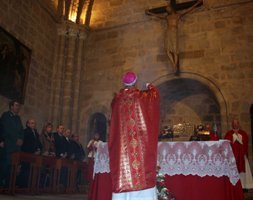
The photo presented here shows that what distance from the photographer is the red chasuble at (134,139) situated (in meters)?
3.95

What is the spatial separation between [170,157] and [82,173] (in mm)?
4830

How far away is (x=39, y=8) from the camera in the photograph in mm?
10805

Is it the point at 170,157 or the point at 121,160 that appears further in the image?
the point at 170,157

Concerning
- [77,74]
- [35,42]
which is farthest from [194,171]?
[77,74]

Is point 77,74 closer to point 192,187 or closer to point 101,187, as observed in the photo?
point 101,187

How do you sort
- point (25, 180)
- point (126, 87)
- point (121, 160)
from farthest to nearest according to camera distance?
point (25, 180), point (126, 87), point (121, 160)

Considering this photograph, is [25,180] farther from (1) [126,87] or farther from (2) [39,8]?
(2) [39,8]

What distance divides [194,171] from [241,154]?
3.72 metres

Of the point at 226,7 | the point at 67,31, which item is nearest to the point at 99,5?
the point at 67,31

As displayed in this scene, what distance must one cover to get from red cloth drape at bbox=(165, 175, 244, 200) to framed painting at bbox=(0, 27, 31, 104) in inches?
223

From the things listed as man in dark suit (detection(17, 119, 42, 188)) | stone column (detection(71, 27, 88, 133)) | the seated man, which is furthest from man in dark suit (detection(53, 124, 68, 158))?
the seated man

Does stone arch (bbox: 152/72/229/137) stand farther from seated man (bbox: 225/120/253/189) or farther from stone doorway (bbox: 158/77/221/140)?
seated man (bbox: 225/120/253/189)

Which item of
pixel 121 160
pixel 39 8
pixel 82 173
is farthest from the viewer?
pixel 39 8

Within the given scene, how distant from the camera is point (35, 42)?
10.4 m
